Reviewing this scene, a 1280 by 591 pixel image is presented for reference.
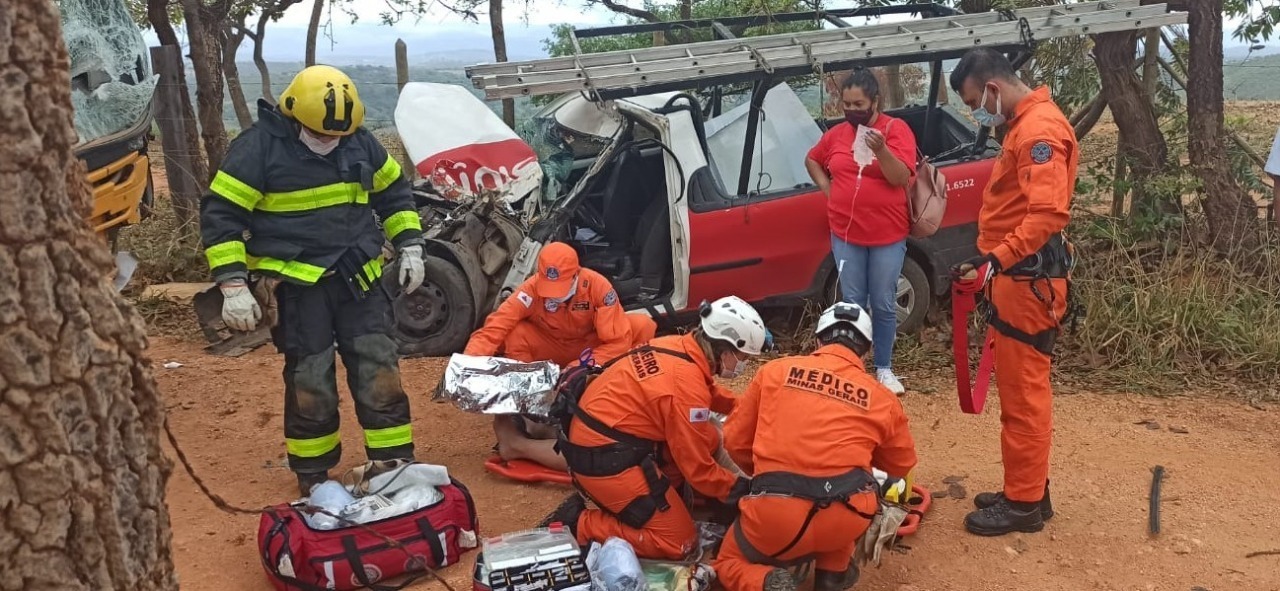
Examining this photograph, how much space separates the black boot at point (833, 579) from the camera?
3639mm

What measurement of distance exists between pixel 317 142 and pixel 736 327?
1873 mm

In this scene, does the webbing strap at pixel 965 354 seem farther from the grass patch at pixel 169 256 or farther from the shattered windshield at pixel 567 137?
the grass patch at pixel 169 256

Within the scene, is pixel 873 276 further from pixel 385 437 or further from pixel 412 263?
pixel 385 437

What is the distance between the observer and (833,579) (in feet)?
12.0

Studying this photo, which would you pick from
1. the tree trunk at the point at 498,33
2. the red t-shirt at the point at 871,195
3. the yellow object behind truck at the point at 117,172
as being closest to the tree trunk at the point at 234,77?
the tree trunk at the point at 498,33

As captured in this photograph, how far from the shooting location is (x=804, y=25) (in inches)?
340

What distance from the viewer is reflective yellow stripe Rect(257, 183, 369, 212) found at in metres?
4.14

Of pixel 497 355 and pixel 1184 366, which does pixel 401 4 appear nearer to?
pixel 497 355

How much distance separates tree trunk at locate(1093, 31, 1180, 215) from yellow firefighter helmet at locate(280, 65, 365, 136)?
5563 mm

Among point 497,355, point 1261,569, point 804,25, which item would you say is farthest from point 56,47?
point 804,25

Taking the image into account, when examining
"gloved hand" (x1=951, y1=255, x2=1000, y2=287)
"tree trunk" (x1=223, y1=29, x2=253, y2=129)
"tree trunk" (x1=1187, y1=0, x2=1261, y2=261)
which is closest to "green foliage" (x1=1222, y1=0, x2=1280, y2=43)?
"tree trunk" (x1=1187, y1=0, x2=1261, y2=261)

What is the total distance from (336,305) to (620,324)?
132 cm

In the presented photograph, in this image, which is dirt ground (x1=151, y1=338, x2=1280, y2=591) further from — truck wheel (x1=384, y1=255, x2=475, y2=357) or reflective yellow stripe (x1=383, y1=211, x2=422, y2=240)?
reflective yellow stripe (x1=383, y1=211, x2=422, y2=240)

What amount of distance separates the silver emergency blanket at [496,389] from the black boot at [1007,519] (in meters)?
1.82
